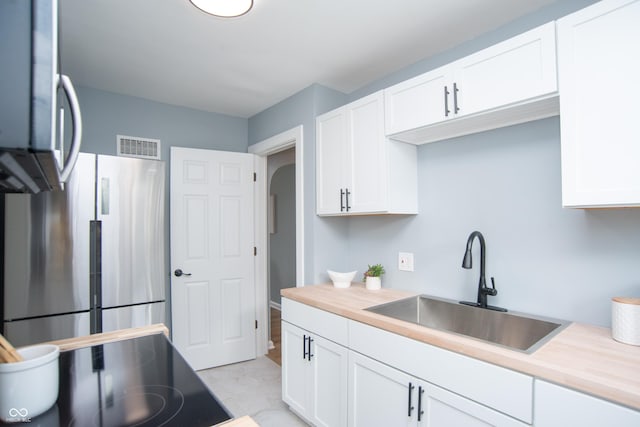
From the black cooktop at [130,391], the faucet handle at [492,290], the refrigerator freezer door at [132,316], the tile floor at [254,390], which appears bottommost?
the tile floor at [254,390]

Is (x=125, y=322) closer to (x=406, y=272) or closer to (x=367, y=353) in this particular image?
(x=367, y=353)

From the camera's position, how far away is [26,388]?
77 centimetres

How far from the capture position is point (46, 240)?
199cm

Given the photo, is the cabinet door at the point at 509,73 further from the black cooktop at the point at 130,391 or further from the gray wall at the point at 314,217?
the black cooktop at the point at 130,391

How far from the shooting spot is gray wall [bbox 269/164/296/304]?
518 centimetres

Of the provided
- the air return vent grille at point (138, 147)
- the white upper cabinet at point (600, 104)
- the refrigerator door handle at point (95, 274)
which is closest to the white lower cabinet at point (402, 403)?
the white upper cabinet at point (600, 104)

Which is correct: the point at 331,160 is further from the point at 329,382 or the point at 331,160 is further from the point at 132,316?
the point at 132,316

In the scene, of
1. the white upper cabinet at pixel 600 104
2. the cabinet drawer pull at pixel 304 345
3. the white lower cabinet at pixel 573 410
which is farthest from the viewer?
the cabinet drawer pull at pixel 304 345

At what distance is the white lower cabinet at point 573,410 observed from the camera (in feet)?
3.18

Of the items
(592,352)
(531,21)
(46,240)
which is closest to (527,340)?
(592,352)

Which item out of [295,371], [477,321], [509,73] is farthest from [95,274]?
[509,73]

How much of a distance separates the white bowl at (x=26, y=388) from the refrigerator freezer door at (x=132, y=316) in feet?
5.07

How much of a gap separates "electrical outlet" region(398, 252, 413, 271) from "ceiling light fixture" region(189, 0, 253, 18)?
1758 mm

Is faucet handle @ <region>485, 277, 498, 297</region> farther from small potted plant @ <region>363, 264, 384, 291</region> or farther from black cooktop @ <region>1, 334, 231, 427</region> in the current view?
black cooktop @ <region>1, 334, 231, 427</region>
